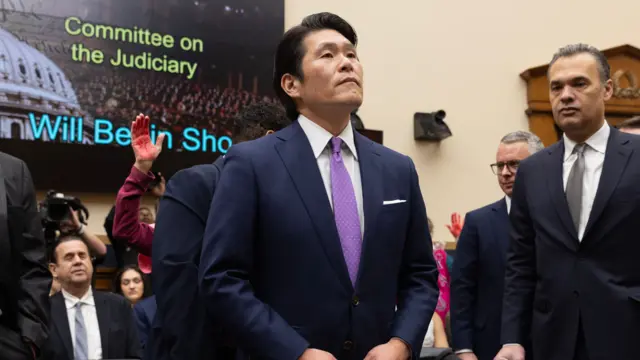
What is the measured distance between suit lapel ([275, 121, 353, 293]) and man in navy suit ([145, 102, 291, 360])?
0.37 metres

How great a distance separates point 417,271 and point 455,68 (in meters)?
5.76

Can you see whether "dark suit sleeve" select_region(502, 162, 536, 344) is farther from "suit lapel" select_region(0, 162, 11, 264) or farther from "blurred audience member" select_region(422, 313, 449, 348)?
"blurred audience member" select_region(422, 313, 449, 348)

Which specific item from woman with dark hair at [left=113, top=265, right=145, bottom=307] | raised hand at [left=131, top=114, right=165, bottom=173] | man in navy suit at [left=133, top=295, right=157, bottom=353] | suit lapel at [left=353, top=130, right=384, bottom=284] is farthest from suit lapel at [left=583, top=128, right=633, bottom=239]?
woman with dark hair at [left=113, top=265, right=145, bottom=307]

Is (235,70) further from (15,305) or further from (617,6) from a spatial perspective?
(15,305)

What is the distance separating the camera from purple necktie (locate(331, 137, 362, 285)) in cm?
170

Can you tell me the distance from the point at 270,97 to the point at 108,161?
138 cm

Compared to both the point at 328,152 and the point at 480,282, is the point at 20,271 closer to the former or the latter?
the point at 328,152

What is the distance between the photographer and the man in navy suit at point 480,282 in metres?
2.77

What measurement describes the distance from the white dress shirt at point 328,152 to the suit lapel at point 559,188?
64cm

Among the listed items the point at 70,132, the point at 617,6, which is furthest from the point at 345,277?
the point at 617,6

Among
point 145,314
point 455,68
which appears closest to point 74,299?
point 145,314

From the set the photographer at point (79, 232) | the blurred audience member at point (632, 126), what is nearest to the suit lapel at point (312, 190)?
the blurred audience member at point (632, 126)

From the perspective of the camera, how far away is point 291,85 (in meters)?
1.86

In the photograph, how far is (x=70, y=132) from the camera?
229 inches
